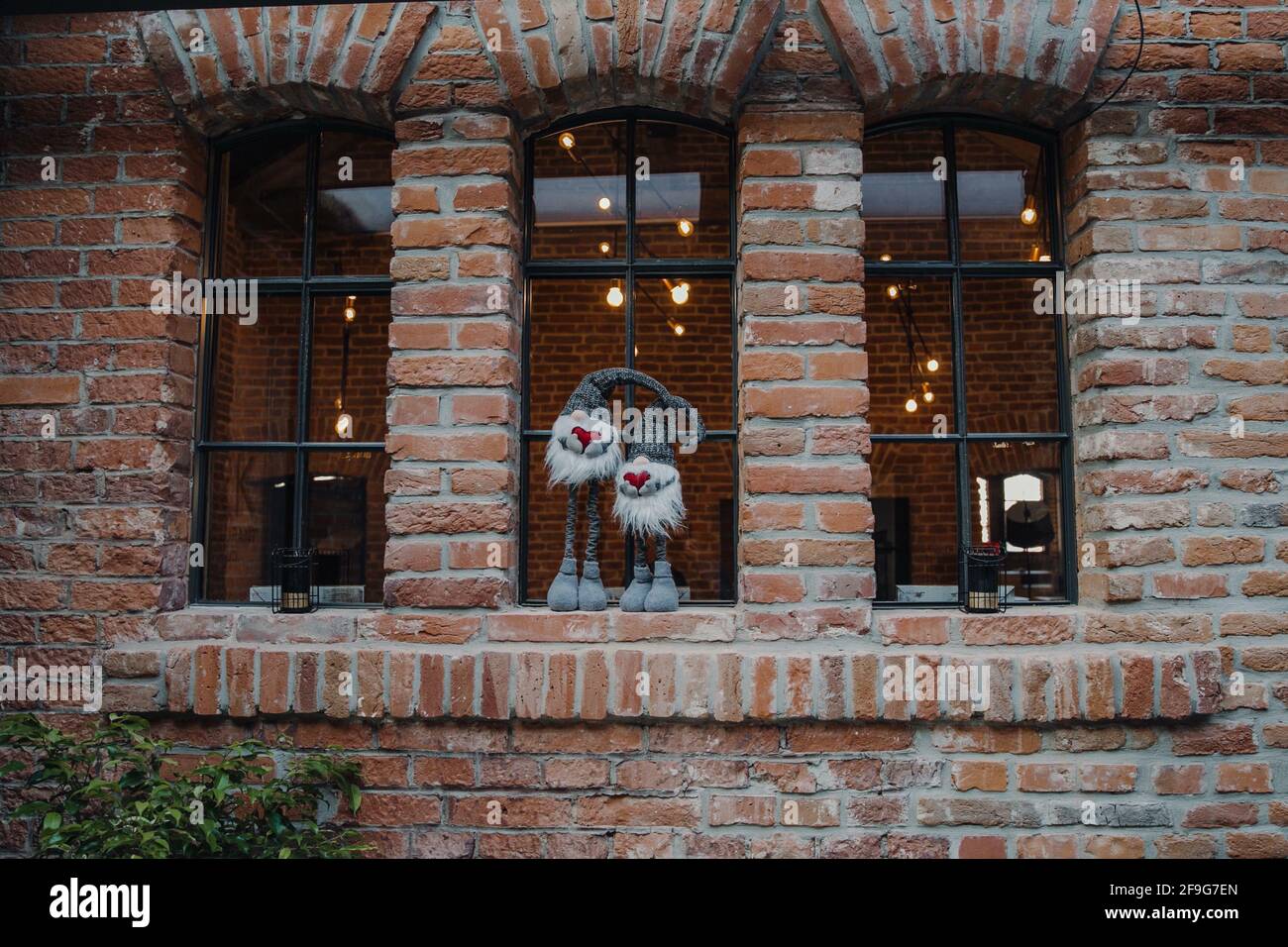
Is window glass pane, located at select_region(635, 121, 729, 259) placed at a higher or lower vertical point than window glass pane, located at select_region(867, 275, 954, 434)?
higher

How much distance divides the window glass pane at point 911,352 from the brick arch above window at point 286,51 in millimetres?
1787

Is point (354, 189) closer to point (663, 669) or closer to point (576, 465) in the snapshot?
point (576, 465)

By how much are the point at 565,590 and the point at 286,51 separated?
6.49 ft

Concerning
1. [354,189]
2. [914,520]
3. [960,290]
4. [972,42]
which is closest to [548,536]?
[914,520]

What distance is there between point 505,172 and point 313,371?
0.97 metres

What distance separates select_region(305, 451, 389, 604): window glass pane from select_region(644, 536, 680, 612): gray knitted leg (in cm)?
94

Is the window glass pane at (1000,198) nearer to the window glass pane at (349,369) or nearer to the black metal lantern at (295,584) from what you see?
the window glass pane at (349,369)

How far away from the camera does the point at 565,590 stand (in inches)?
114

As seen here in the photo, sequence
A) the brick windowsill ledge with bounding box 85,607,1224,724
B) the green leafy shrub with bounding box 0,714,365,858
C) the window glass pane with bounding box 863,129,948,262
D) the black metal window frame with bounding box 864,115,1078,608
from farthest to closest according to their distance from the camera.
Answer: the window glass pane with bounding box 863,129,948,262 → the black metal window frame with bounding box 864,115,1078,608 → the brick windowsill ledge with bounding box 85,607,1224,724 → the green leafy shrub with bounding box 0,714,365,858

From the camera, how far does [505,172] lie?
9.59 feet

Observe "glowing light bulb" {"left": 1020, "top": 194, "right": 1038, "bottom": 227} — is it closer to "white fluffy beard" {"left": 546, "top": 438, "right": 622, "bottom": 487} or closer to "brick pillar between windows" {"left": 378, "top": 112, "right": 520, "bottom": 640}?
"white fluffy beard" {"left": 546, "top": 438, "right": 622, "bottom": 487}

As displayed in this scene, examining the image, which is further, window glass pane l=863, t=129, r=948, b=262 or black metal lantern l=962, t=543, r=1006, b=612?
window glass pane l=863, t=129, r=948, b=262

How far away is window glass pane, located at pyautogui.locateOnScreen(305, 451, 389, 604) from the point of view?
Answer: 3076 millimetres

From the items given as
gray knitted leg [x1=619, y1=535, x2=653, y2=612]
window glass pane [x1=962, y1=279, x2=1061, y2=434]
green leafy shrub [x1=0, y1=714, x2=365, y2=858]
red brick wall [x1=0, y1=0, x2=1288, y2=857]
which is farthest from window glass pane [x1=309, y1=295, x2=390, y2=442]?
window glass pane [x1=962, y1=279, x2=1061, y2=434]
